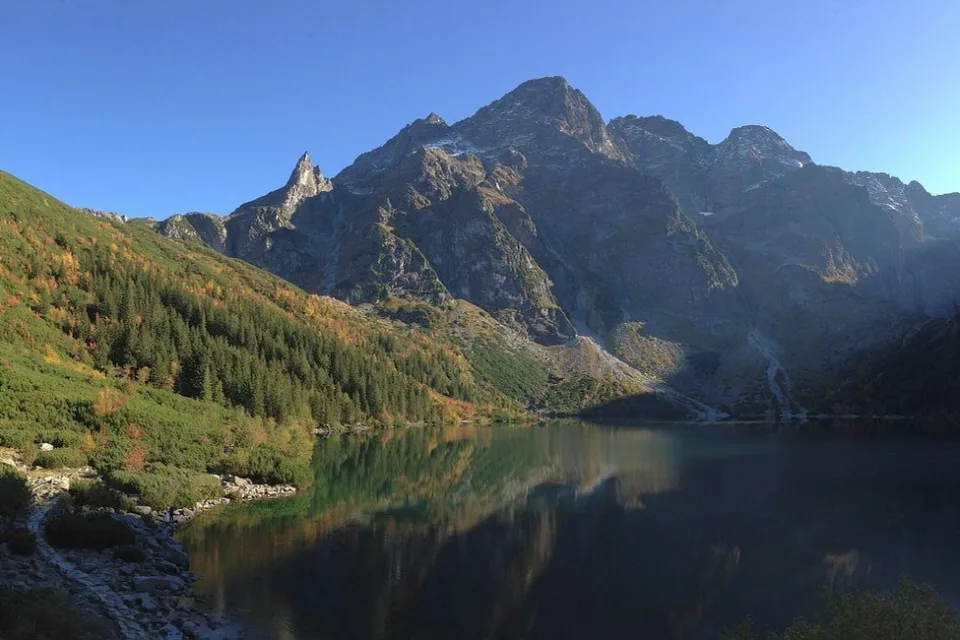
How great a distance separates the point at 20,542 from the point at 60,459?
18479mm

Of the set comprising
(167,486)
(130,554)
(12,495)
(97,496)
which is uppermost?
(12,495)

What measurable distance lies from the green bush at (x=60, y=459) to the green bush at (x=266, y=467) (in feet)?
44.6

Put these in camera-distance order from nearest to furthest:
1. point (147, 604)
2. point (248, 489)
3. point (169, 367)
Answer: point (147, 604) < point (248, 489) < point (169, 367)

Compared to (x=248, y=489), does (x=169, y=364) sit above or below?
above

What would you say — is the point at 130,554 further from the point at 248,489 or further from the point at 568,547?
the point at 568,547

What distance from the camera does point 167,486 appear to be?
139 ft

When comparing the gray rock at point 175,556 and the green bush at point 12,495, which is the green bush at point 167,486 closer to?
the green bush at point 12,495

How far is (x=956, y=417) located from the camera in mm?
157250

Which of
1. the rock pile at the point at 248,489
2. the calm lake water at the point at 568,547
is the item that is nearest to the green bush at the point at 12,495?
the calm lake water at the point at 568,547

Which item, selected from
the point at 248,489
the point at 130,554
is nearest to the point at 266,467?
the point at 248,489

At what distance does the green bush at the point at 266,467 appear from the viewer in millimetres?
54219

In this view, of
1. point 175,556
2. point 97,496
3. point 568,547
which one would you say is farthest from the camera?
point 568,547

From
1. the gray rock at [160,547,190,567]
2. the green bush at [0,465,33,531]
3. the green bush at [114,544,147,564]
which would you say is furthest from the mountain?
the green bush at [114,544,147,564]

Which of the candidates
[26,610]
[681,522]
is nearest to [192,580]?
[26,610]
